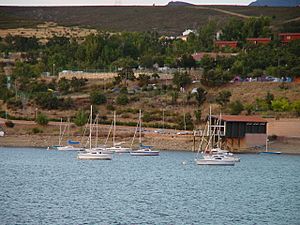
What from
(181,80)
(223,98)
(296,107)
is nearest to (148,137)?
(223,98)

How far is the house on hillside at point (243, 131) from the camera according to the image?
308 feet

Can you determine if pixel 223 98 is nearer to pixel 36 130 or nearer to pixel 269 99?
pixel 269 99

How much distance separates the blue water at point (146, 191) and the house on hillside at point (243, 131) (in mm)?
5877

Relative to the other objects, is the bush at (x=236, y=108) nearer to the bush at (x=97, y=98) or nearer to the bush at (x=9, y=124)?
the bush at (x=97, y=98)

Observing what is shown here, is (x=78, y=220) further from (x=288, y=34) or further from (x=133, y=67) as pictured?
(x=288, y=34)

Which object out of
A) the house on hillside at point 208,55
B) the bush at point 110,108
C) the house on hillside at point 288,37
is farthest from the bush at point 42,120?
the house on hillside at point 288,37

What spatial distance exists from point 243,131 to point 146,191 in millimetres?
37257

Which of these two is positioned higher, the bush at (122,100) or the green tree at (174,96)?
the green tree at (174,96)

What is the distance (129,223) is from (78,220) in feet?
8.43

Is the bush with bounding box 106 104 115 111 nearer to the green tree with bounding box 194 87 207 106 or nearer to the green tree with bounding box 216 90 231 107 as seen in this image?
the green tree with bounding box 194 87 207 106

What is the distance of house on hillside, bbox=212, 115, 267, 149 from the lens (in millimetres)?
93875

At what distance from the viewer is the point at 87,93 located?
4771 inches

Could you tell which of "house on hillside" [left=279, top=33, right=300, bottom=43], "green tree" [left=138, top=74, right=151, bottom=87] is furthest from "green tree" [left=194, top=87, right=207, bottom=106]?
"house on hillside" [left=279, top=33, right=300, bottom=43]

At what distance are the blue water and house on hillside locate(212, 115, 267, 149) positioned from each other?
19.3 ft
